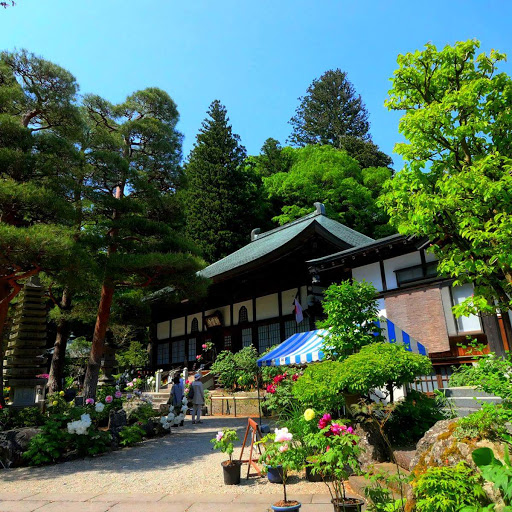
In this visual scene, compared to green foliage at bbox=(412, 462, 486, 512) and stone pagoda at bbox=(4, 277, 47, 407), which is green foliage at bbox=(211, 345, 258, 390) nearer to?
stone pagoda at bbox=(4, 277, 47, 407)

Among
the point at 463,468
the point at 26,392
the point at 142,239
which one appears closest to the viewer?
the point at 463,468

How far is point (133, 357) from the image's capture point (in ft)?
78.3

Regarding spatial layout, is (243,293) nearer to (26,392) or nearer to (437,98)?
(26,392)

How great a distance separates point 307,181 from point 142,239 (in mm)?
19945

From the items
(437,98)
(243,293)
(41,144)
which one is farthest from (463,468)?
(243,293)

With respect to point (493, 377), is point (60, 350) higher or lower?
higher

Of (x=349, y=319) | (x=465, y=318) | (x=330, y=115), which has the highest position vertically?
(x=330, y=115)

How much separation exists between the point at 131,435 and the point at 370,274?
8.79 meters

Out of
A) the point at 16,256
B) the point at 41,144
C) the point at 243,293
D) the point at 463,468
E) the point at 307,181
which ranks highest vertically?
the point at 307,181

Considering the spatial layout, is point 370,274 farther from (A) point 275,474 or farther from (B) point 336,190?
(B) point 336,190

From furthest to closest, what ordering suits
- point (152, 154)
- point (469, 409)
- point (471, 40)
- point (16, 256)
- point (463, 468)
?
point (152, 154)
point (16, 256)
point (469, 409)
point (471, 40)
point (463, 468)

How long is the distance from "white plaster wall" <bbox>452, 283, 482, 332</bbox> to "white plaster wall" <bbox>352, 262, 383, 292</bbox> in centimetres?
244

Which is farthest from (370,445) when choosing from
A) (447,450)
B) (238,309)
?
(238,309)

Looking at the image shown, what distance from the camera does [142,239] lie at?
1284 centimetres
